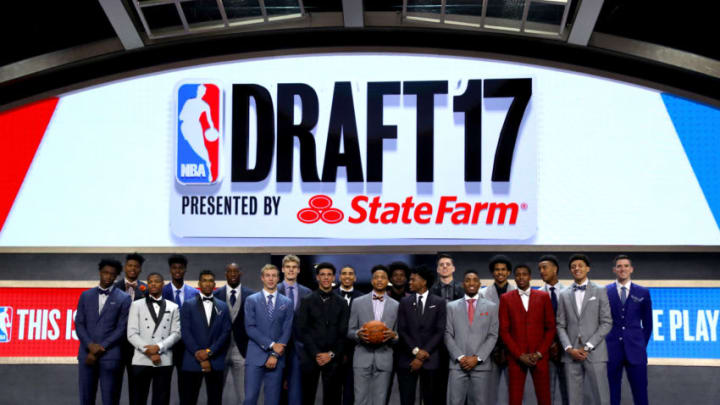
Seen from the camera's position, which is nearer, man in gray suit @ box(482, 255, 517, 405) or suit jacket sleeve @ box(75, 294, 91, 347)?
man in gray suit @ box(482, 255, 517, 405)

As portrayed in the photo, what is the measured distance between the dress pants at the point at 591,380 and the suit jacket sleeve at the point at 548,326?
0.35 metres

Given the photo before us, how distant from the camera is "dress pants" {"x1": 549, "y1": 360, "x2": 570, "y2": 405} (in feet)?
26.1

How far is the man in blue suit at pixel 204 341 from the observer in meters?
7.84

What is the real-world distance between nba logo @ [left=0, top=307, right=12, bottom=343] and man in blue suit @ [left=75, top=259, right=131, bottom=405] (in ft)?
9.84

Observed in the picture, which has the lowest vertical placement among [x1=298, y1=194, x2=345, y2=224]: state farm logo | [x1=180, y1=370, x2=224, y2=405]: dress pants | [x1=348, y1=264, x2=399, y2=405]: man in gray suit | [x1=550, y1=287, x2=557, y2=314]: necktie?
[x1=180, y1=370, x2=224, y2=405]: dress pants

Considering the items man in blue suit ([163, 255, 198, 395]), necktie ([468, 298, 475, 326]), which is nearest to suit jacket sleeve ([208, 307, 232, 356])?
man in blue suit ([163, 255, 198, 395])

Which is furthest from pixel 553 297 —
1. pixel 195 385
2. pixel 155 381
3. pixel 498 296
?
pixel 155 381

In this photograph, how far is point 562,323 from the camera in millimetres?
7848

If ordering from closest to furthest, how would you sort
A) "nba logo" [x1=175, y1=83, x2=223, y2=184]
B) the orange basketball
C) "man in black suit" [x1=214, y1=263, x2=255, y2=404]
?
the orange basketball → "man in black suit" [x1=214, y1=263, x2=255, y2=404] → "nba logo" [x1=175, y1=83, x2=223, y2=184]

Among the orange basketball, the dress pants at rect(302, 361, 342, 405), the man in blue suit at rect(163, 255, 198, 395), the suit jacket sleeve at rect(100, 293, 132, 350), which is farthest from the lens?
the man in blue suit at rect(163, 255, 198, 395)

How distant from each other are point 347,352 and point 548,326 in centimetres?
198

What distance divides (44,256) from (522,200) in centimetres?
626

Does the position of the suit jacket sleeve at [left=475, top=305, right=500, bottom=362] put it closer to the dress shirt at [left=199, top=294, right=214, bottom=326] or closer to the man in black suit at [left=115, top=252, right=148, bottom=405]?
the dress shirt at [left=199, top=294, right=214, bottom=326]

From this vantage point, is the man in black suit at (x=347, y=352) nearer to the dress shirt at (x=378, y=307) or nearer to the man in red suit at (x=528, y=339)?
the dress shirt at (x=378, y=307)
